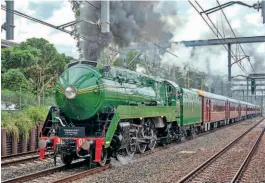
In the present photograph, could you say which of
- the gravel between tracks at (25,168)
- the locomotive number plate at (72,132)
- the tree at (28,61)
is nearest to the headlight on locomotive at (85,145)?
the locomotive number plate at (72,132)

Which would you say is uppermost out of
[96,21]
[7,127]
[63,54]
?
[63,54]

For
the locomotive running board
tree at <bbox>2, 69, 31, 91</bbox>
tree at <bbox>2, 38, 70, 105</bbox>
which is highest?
tree at <bbox>2, 38, 70, 105</bbox>

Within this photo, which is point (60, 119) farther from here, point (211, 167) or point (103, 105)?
point (211, 167)

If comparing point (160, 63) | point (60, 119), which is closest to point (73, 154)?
point (60, 119)

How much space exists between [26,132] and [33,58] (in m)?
18.3

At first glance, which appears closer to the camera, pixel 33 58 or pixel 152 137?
pixel 152 137

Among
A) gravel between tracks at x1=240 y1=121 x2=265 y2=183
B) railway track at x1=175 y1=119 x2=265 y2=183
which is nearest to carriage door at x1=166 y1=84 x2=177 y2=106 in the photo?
Result: railway track at x1=175 y1=119 x2=265 y2=183

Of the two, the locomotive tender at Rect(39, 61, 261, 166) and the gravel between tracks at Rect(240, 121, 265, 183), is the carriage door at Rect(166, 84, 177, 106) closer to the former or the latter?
the locomotive tender at Rect(39, 61, 261, 166)

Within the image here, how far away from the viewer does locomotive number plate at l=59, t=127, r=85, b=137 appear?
9.63 meters

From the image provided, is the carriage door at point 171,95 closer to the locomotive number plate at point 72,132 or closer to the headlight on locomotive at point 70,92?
the headlight on locomotive at point 70,92

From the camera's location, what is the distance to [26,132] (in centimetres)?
1364

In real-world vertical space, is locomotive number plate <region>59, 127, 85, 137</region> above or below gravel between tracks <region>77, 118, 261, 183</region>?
above

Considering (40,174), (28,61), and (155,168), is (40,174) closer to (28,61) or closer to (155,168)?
(155,168)

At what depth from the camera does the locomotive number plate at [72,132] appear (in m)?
9.63
